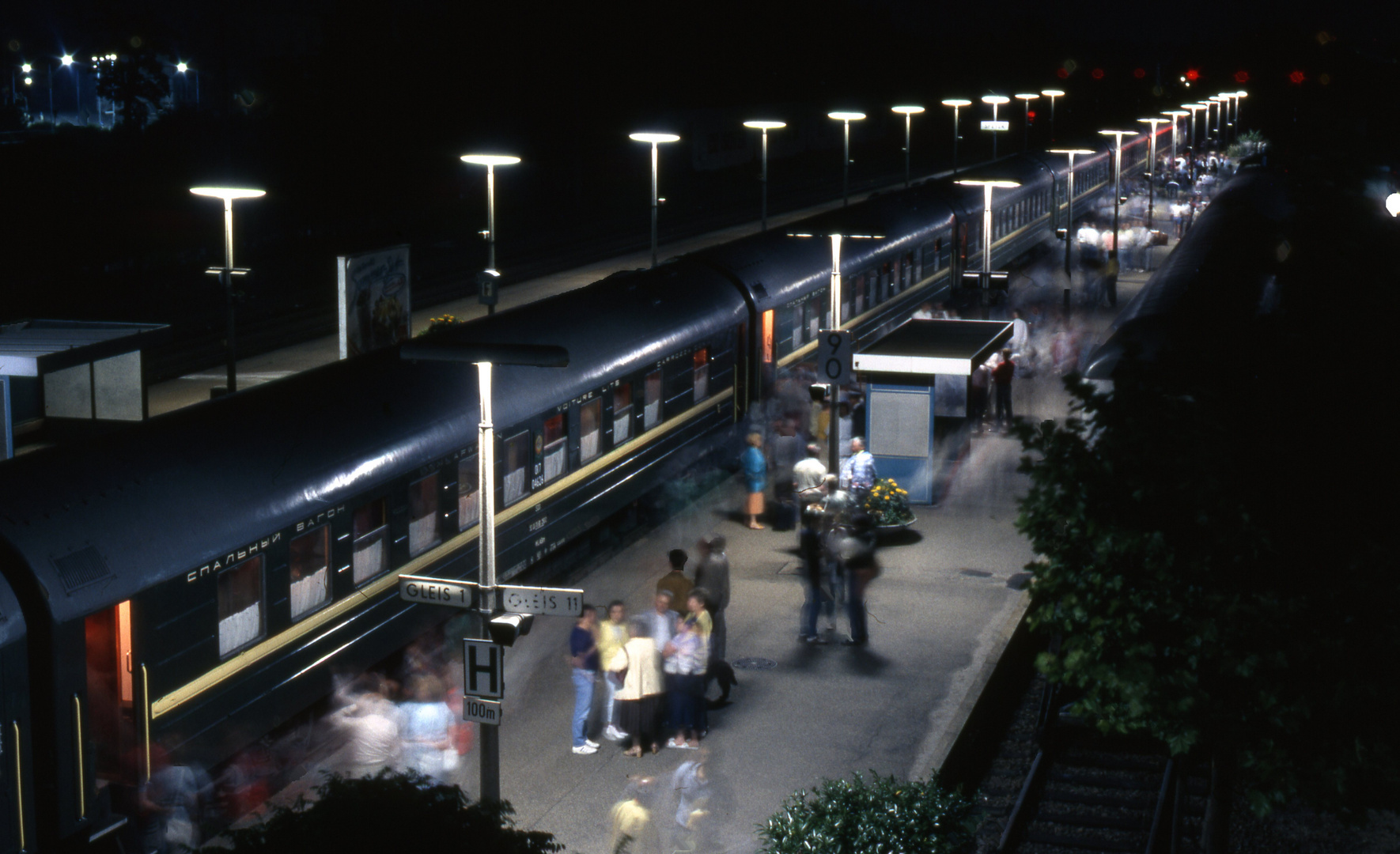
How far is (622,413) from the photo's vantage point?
62.5ft

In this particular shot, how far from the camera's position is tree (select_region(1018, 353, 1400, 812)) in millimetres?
8812

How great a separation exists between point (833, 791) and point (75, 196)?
42.6 m

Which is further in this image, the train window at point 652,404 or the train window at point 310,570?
the train window at point 652,404

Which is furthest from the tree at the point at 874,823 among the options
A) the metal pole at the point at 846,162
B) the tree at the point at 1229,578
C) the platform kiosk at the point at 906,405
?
the metal pole at the point at 846,162

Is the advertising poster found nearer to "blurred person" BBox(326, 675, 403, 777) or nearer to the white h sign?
"blurred person" BBox(326, 675, 403, 777)

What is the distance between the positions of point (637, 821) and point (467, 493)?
17.8 ft

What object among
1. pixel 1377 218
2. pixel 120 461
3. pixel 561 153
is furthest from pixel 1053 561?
pixel 561 153

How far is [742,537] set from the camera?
68.1 feet

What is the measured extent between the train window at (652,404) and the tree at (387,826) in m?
13.6

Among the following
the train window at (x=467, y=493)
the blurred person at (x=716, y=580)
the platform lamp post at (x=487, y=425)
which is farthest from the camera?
the blurred person at (x=716, y=580)

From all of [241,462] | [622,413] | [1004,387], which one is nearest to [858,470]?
[622,413]

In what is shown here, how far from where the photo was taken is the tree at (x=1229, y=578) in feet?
28.9

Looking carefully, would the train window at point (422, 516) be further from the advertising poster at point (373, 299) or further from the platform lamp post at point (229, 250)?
the advertising poster at point (373, 299)

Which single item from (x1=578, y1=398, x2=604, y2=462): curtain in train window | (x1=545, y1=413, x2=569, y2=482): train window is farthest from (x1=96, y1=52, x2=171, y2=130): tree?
(x1=545, y1=413, x2=569, y2=482): train window
